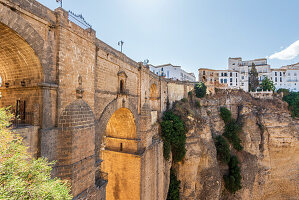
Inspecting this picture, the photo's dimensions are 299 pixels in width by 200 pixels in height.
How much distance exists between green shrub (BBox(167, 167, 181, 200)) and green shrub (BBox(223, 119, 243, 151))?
39.7ft

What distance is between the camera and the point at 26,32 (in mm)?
4680

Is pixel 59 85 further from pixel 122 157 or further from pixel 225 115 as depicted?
pixel 225 115

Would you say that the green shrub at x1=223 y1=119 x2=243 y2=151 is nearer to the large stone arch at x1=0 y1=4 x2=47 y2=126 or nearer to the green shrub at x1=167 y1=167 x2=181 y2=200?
the green shrub at x1=167 y1=167 x2=181 y2=200

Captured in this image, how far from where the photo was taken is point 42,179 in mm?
3482

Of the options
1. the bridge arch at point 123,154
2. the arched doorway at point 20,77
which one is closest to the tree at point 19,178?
the arched doorway at point 20,77

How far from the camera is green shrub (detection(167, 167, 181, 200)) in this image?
16.1m

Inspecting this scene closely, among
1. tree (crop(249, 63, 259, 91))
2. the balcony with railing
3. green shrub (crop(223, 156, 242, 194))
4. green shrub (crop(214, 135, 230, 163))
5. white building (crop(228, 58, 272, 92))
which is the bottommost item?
green shrub (crop(223, 156, 242, 194))

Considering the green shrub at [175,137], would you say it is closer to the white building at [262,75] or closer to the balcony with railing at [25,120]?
the balcony with railing at [25,120]

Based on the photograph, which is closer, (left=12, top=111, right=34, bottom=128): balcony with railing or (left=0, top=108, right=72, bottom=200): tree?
(left=0, top=108, right=72, bottom=200): tree

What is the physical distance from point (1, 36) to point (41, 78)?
1551 mm

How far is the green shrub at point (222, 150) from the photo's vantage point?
21.6 metres

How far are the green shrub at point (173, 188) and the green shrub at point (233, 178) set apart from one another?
901 centimetres

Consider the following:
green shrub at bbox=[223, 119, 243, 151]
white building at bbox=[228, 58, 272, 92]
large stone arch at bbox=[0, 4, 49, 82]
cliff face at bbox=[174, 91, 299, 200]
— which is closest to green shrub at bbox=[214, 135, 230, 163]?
cliff face at bbox=[174, 91, 299, 200]

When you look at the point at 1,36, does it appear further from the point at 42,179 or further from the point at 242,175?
the point at 242,175
